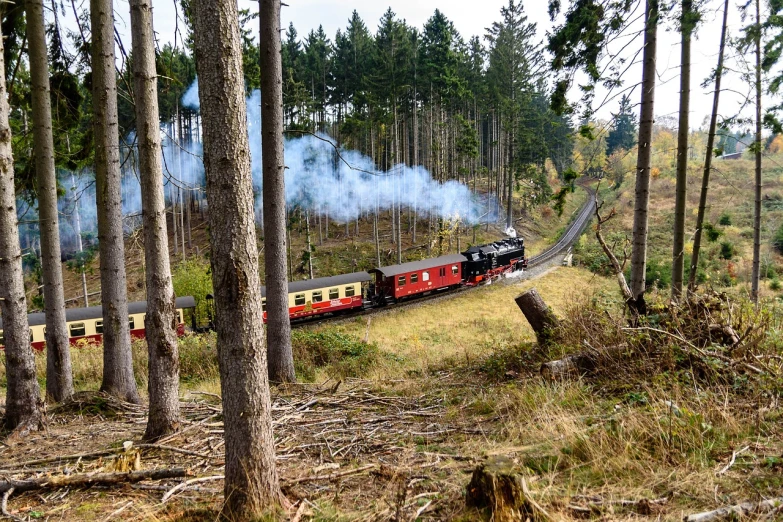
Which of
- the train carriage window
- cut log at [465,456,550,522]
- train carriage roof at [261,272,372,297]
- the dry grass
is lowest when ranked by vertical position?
the dry grass

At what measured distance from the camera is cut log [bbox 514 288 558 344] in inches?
324

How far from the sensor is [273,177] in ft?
28.6

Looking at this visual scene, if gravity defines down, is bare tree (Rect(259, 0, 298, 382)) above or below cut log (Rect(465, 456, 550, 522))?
above

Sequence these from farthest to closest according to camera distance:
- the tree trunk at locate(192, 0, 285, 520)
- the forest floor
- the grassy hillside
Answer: the grassy hillside → the forest floor → the tree trunk at locate(192, 0, 285, 520)

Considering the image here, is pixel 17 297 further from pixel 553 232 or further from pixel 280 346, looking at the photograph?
pixel 553 232

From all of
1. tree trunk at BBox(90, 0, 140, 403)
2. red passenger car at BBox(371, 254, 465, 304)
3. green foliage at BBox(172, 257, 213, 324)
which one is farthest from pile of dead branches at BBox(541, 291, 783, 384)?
green foliage at BBox(172, 257, 213, 324)

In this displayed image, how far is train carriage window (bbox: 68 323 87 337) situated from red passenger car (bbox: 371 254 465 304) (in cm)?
1224

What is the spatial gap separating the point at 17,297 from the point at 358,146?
35.8m

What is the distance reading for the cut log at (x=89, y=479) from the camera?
418 centimetres

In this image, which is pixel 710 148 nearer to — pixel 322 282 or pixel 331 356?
pixel 331 356

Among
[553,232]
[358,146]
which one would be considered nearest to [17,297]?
[358,146]

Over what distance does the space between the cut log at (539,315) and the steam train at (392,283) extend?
12.1 metres

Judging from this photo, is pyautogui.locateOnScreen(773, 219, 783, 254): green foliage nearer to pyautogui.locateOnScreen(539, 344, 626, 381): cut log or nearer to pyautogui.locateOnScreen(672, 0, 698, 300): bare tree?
pyautogui.locateOnScreen(672, 0, 698, 300): bare tree

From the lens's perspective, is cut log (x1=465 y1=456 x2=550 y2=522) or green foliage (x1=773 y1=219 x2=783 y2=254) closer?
cut log (x1=465 y1=456 x2=550 y2=522)
